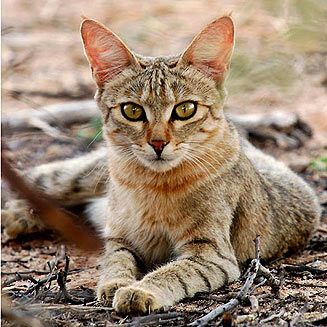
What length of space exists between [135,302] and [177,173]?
104 centimetres

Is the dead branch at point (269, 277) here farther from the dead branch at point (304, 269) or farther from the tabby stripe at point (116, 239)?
the tabby stripe at point (116, 239)

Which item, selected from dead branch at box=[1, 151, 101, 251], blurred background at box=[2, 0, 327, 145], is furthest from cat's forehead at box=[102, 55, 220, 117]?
blurred background at box=[2, 0, 327, 145]

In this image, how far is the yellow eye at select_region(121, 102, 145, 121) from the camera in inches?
147

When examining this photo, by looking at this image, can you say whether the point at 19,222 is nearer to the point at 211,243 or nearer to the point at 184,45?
the point at 211,243

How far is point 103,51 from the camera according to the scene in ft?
13.1

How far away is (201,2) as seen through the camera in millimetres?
11828

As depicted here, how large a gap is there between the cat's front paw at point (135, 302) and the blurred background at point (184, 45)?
4.37 meters

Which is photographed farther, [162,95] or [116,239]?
[116,239]

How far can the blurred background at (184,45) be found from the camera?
7.91m

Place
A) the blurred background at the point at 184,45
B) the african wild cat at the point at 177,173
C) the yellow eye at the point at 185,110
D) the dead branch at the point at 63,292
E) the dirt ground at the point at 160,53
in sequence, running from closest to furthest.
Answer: the dirt ground at the point at 160,53
the dead branch at the point at 63,292
the african wild cat at the point at 177,173
the yellow eye at the point at 185,110
the blurred background at the point at 184,45

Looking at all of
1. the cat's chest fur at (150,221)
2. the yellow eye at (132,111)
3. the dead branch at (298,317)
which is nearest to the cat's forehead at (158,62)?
the yellow eye at (132,111)

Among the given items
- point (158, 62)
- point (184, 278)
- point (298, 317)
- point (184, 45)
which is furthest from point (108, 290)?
point (184, 45)

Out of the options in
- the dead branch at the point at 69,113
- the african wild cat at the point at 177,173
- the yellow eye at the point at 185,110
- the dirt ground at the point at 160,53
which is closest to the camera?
the dirt ground at the point at 160,53

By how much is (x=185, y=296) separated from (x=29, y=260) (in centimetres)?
191
